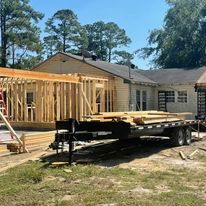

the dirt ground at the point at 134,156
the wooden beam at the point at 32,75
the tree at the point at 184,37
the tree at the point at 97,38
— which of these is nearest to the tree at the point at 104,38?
the tree at the point at 97,38

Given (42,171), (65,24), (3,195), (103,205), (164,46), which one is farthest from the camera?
(65,24)

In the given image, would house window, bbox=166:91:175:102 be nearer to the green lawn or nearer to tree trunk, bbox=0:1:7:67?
the green lawn

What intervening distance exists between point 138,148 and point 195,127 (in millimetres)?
5826

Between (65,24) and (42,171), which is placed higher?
(65,24)

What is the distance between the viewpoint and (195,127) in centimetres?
2022

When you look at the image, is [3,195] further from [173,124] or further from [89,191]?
[173,124]

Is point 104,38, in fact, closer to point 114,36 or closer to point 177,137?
point 114,36

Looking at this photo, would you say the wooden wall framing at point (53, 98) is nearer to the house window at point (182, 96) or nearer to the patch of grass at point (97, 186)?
the house window at point (182, 96)

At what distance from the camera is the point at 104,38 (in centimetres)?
7175

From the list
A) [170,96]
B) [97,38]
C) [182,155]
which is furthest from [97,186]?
[97,38]

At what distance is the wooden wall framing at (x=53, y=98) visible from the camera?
2444cm

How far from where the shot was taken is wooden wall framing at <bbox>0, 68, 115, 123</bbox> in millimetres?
24438

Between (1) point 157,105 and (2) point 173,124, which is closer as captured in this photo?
(2) point 173,124

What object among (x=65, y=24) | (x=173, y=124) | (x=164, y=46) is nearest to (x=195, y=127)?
(x=173, y=124)
